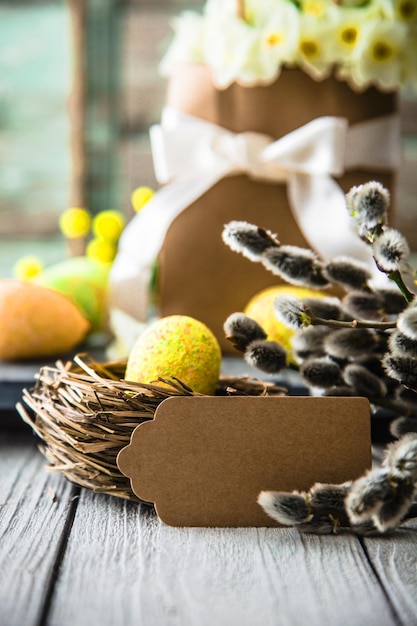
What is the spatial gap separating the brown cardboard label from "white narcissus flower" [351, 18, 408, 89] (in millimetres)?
427

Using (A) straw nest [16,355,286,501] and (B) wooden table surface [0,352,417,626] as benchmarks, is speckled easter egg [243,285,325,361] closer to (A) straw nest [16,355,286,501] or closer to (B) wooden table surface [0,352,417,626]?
(A) straw nest [16,355,286,501]

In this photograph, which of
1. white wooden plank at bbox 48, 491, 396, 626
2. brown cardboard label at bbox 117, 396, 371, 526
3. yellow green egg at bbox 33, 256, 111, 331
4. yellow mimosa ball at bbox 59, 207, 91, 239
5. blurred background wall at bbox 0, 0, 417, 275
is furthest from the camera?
blurred background wall at bbox 0, 0, 417, 275

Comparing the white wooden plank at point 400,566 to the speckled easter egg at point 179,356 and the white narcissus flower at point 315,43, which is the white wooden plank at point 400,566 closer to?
the speckled easter egg at point 179,356

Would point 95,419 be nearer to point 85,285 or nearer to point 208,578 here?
point 208,578

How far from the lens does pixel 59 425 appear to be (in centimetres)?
61

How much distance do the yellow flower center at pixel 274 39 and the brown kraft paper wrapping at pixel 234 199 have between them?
0.05m

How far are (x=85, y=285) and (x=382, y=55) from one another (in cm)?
45

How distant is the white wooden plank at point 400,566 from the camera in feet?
1.50

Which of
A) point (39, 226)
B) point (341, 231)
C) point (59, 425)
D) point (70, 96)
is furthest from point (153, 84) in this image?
point (59, 425)

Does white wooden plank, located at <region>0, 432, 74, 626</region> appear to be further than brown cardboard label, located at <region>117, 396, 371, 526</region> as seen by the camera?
No

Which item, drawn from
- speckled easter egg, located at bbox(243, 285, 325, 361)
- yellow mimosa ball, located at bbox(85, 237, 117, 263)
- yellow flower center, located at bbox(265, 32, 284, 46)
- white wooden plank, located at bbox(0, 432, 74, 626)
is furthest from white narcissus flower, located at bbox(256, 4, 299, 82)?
white wooden plank, located at bbox(0, 432, 74, 626)

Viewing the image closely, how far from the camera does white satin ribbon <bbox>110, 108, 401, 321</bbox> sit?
0.84 meters

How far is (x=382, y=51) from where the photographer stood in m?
0.81

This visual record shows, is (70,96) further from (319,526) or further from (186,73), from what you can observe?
(319,526)
